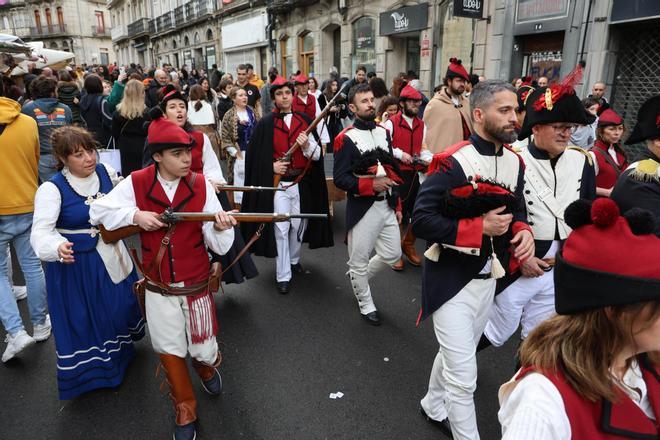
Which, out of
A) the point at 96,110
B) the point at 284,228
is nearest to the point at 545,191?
the point at 284,228

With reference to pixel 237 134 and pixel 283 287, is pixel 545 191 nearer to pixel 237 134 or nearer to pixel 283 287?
pixel 283 287

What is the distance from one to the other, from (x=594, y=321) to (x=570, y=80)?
2.06 metres

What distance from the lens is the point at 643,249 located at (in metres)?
1.10

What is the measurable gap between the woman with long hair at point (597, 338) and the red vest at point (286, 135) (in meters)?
3.89

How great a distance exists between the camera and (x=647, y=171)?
102 inches

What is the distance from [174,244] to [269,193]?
91.4 inches

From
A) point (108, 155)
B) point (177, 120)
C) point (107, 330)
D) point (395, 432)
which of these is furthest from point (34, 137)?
point (395, 432)

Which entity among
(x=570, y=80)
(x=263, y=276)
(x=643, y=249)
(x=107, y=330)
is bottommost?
(x=263, y=276)

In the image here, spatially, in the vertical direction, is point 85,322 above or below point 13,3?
below

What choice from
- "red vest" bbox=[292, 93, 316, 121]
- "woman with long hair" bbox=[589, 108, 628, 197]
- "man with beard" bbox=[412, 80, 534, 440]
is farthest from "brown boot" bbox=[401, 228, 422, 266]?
"man with beard" bbox=[412, 80, 534, 440]

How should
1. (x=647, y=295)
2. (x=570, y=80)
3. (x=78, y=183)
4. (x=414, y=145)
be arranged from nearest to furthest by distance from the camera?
(x=647, y=295) < (x=570, y=80) < (x=78, y=183) < (x=414, y=145)

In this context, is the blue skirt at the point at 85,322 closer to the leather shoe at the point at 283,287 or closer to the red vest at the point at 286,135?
the leather shoe at the point at 283,287

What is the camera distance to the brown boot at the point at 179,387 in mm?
2762

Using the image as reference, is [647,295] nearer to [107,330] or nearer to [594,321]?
[594,321]
